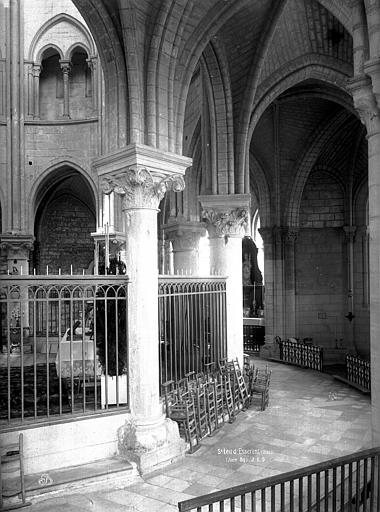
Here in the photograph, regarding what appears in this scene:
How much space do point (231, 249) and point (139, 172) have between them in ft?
13.7

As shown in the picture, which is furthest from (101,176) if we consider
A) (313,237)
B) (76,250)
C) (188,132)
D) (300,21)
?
(76,250)

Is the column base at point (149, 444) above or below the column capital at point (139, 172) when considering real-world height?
below

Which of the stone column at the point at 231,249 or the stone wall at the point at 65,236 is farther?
the stone wall at the point at 65,236

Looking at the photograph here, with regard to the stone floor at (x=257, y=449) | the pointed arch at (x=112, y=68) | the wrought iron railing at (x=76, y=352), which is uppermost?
the pointed arch at (x=112, y=68)

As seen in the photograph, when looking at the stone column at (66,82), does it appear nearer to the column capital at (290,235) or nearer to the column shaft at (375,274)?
the column capital at (290,235)

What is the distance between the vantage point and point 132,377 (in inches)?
259

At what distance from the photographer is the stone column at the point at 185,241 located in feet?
50.0

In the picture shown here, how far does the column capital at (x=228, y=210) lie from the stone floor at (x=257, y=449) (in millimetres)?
3631

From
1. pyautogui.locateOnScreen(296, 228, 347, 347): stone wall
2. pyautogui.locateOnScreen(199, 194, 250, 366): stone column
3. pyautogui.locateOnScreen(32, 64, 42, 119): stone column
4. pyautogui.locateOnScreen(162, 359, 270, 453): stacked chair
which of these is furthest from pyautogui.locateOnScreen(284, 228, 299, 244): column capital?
pyautogui.locateOnScreen(32, 64, 42, 119): stone column

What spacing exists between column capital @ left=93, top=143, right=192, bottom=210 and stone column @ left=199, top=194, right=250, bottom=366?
10.5 feet

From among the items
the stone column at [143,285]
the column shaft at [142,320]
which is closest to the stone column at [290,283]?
the stone column at [143,285]

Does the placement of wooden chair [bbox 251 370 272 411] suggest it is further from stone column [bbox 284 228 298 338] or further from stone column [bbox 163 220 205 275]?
stone column [bbox 284 228 298 338]

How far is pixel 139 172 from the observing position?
6.45 metres

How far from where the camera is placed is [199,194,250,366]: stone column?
9891 millimetres
